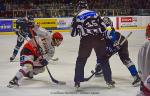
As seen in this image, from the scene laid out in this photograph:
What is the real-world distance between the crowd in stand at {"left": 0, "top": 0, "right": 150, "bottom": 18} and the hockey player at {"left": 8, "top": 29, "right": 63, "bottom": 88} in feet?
34.5

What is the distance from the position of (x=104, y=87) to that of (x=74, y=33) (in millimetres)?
1006

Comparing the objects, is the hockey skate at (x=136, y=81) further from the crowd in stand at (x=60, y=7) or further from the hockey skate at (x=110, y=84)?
the crowd in stand at (x=60, y=7)

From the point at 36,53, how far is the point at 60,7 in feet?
40.5

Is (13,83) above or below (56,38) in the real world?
below

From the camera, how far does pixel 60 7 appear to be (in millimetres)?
19234

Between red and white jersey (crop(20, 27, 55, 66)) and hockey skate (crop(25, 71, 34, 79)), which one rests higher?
red and white jersey (crop(20, 27, 55, 66))

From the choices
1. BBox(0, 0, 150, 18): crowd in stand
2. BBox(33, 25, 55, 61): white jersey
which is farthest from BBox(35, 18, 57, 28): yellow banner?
BBox(33, 25, 55, 61): white jersey

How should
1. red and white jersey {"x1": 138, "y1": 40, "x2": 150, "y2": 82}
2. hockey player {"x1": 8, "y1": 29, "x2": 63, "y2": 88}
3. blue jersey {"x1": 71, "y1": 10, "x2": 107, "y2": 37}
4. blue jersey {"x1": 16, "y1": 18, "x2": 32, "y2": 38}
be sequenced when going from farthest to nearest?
blue jersey {"x1": 16, "y1": 18, "x2": 32, "y2": 38}, hockey player {"x1": 8, "y1": 29, "x2": 63, "y2": 88}, blue jersey {"x1": 71, "y1": 10, "x2": 107, "y2": 37}, red and white jersey {"x1": 138, "y1": 40, "x2": 150, "y2": 82}

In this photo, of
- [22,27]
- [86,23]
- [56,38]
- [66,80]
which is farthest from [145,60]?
[22,27]

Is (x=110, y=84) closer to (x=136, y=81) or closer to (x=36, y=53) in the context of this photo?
(x=136, y=81)

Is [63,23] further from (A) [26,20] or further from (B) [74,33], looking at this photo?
(B) [74,33]

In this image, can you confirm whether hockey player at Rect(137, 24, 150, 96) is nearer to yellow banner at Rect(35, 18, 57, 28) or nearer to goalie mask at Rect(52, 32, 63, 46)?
goalie mask at Rect(52, 32, 63, 46)

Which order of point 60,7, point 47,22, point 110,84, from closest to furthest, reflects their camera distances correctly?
point 110,84
point 47,22
point 60,7

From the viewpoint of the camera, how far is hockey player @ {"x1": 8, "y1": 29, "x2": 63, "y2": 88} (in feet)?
22.1
